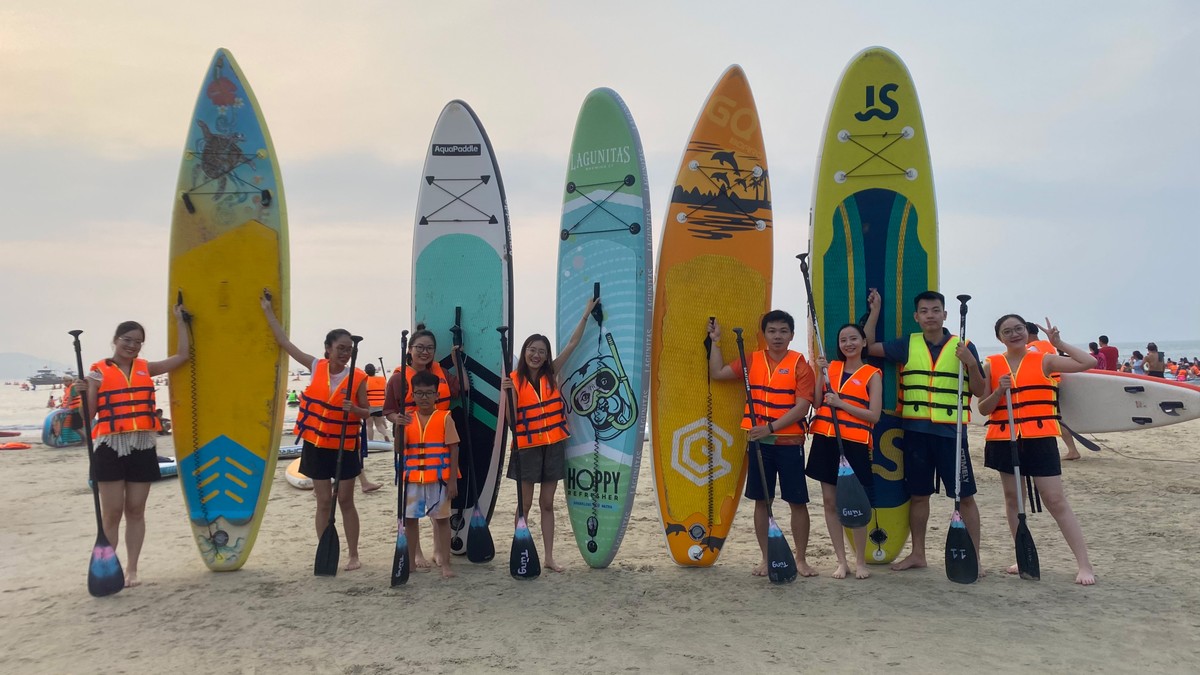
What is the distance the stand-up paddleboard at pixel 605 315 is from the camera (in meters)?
4.90

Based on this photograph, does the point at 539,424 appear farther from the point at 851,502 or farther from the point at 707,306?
the point at 851,502

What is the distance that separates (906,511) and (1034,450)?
2.75ft

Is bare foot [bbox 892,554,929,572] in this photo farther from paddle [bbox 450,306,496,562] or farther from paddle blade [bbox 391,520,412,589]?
paddle blade [bbox 391,520,412,589]

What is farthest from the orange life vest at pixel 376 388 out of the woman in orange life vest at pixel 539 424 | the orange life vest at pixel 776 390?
the orange life vest at pixel 776 390

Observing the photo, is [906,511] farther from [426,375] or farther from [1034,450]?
[426,375]

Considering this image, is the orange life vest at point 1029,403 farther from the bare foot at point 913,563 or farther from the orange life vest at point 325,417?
the orange life vest at point 325,417

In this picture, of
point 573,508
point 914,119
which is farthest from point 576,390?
point 914,119

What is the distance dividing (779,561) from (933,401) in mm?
1225

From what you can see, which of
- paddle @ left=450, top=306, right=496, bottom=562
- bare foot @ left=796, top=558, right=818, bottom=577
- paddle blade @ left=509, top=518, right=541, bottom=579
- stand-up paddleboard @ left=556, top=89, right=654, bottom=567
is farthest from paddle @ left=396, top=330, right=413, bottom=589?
bare foot @ left=796, top=558, right=818, bottom=577

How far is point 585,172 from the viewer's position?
5.34 metres

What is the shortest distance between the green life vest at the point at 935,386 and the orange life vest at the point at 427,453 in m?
2.63

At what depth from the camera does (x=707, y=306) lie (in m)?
→ 5.03

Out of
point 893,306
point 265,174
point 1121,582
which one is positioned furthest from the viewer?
point 265,174

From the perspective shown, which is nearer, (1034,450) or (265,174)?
(1034,450)
